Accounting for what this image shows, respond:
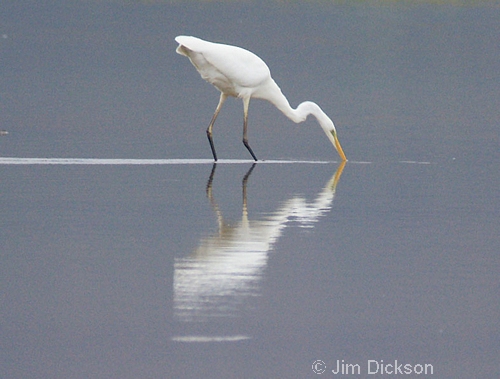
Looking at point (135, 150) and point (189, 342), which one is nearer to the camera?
point (189, 342)

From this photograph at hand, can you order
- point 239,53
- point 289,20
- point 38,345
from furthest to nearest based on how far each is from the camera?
1. point 289,20
2. point 239,53
3. point 38,345

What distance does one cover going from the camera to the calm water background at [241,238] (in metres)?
8.26

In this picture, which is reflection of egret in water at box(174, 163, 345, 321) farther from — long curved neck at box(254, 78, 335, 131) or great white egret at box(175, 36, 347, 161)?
long curved neck at box(254, 78, 335, 131)

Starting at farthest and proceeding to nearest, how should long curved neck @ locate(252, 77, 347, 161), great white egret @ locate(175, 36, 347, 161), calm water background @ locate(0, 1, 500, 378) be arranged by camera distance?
long curved neck @ locate(252, 77, 347, 161) < great white egret @ locate(175, 36, 347, 161) < calm water background @ locate(0, 1, 500, 378)

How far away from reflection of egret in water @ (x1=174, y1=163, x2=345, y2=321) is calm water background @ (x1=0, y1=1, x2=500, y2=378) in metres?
0.02

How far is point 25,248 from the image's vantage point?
10.9 metres

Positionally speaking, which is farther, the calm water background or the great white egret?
the great white egret

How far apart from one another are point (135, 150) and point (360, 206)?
20.0 feet

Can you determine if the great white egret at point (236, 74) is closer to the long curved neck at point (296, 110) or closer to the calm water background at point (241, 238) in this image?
the long curved neck at point (296, 110)

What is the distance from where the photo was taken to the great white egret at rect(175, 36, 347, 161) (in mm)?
18266

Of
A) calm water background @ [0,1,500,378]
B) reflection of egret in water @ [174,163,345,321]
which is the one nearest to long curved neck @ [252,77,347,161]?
calm water background @ [0,1,500,378]

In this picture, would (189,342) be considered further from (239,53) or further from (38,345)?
(239,53)

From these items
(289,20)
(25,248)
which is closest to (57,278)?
(25,248)

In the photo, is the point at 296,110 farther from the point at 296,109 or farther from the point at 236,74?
the point at 236,74
